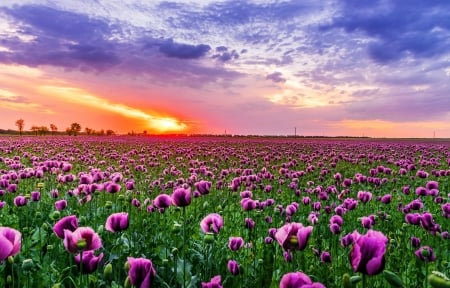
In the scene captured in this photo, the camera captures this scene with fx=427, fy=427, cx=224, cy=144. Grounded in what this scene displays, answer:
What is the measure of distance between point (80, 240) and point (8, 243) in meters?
0.37

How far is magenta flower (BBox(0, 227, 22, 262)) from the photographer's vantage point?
2018 millimetres

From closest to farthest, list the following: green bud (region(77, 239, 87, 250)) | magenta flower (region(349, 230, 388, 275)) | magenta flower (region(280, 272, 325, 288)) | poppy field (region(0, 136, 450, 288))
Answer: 1. magenta flower (region(280, 272, 325, 288))
2. magenta flower (region(349, 230, 388, 275))
3. poppy field (region(0, 136, 450, 288))
4. green bud (region(77, 239, 87, 250))

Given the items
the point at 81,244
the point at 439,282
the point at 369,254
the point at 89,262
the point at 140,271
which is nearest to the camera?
the point at 439,282

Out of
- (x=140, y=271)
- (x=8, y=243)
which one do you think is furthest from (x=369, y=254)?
(x=8, y=243)

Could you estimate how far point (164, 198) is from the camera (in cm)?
397

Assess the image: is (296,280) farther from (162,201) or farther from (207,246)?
(207,246)

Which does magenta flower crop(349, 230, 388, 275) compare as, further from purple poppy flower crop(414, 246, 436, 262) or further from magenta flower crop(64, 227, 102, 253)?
purple poppy flower crop(414, 246, 436, 262)

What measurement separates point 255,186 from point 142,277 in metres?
7.49

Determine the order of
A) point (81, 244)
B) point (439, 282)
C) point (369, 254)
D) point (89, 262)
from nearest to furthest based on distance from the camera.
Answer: point (439, 282), point (369, 254), point (81, 244), point (89, 262)

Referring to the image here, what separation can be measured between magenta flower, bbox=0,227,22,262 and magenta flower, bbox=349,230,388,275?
161 centimetres

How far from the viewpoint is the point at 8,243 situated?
2.03 m

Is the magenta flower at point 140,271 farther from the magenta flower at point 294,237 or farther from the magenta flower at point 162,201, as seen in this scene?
the magenta flower at point 162,201

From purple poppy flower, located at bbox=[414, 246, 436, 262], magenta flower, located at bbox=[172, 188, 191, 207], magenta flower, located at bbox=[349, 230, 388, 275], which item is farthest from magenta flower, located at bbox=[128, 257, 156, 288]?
purple poppy flower, located at bbox=[414, 246, 436, 262]

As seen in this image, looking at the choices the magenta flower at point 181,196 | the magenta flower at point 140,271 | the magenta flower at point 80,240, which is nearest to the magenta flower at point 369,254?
the magenta flower at point 140,271
